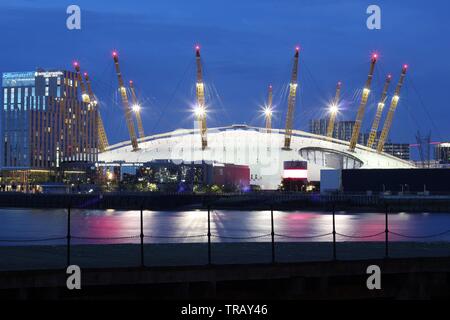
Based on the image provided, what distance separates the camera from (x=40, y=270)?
21422 millimetres

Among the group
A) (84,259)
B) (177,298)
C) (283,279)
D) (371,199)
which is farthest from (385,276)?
(371,199)

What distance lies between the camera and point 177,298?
22.9 meters

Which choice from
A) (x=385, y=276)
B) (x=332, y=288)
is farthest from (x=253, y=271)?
(x=385, y=276)

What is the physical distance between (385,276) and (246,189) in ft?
554

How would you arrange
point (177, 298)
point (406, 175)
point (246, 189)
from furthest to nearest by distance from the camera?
point (246, 189) → point (406, 175) → point (177, 298)
